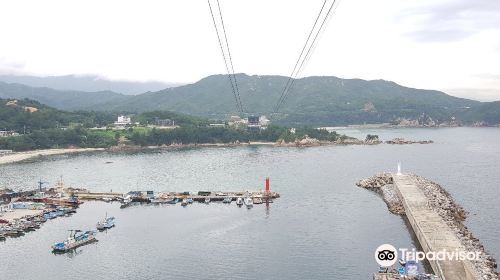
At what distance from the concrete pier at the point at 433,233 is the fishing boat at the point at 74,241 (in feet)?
82.2

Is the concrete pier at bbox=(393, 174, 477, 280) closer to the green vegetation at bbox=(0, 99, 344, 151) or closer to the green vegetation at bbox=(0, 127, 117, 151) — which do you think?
the green vegetation at bbox=(0, 99, 344, 151)

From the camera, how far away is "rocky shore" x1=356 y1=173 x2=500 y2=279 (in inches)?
1170

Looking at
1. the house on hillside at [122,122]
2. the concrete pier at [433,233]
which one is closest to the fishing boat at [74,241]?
the concrete pier at [433,233]

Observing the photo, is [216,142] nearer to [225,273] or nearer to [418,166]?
[418,166]

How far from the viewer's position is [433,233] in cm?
3509

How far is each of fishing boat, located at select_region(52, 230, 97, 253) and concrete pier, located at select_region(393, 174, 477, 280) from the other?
25069 mm

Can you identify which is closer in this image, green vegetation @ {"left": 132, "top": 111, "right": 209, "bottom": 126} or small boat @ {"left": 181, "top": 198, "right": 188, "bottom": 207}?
small boat @ {"left": 181, "top": 198, "right": 188, "bottom": 207}

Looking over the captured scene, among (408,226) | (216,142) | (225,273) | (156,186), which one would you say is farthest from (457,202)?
(216,142)

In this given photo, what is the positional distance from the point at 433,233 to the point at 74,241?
26.4 metres

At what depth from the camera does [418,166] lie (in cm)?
8344

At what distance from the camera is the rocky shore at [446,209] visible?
29.7 meters

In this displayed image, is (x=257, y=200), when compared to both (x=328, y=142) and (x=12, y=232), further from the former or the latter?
(x=328, y=142)

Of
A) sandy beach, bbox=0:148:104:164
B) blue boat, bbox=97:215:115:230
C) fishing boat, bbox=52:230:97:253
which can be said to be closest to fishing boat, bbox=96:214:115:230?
blue boat, bbox=97:215:115:230

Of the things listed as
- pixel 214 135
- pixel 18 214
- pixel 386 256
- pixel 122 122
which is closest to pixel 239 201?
pixel 18 214
